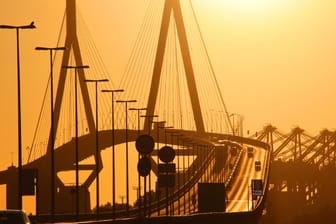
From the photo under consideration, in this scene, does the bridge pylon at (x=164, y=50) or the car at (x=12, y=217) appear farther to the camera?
the bridge pylon at (x=164, y=50)

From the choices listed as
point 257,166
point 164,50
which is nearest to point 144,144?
point 164,50

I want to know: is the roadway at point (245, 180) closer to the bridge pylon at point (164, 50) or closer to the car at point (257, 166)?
the car at point (257, 166)

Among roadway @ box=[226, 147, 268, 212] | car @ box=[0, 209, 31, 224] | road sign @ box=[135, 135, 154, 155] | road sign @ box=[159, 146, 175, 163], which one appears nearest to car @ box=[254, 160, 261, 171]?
roadway @ box=[226, 147, 268, 212]

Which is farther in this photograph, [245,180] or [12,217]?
[245,180]

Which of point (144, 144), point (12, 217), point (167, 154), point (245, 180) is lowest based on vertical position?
point (245, 180)

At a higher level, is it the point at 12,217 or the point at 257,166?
the point at 12,217

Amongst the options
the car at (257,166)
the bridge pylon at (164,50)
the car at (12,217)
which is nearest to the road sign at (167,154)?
the car at (12,217)

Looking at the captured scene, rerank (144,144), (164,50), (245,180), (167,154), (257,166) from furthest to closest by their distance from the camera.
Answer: (257,166) → (245,180) → (164,50) → (167,154) → (144,144)

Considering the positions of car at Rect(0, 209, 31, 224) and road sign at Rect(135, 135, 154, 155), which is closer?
car at Rect(0, 209, 31, 224)

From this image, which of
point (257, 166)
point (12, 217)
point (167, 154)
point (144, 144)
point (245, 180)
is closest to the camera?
point (12, 217)

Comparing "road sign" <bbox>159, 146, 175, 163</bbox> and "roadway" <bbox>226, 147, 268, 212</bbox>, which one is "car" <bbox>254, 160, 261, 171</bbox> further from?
"road sign" <bbox>159, 146, 175, 163</bbox>

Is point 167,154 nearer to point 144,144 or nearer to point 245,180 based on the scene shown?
point 144,144

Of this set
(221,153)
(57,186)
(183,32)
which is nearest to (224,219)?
(183,32)

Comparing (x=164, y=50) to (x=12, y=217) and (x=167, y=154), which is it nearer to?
(x=167, y=154)
